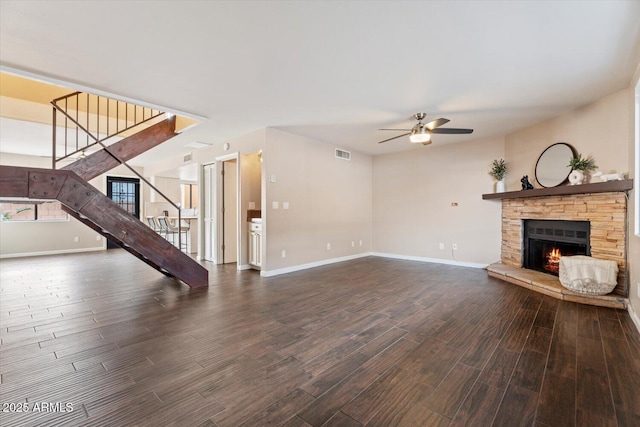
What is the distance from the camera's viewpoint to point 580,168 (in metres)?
3.78

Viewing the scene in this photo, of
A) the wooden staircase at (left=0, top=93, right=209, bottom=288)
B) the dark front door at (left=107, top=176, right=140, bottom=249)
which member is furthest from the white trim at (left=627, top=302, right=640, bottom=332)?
the dark front door at (left=107, top=176, right=140, bottom=249)

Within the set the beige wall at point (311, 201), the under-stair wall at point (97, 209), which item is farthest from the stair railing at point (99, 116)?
the beige wall at point (311, 201)

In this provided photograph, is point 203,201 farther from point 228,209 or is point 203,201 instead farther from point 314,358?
point 314,358

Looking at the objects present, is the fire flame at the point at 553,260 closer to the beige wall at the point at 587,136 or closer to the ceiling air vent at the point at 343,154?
the beige wall at the point at 587,136

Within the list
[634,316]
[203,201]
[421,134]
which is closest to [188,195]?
[203,201]

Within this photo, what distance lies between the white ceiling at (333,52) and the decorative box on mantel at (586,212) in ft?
4.01

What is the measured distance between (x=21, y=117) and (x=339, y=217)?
19.0 feet

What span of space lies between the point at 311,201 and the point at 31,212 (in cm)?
758

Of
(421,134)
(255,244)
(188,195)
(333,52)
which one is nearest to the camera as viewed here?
(333,52)

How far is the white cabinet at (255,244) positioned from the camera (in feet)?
17.1

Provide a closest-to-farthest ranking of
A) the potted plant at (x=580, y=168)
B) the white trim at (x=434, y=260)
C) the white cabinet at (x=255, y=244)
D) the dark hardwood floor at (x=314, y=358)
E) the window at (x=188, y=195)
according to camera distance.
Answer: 1. the dark hardwood floor at (x=314, y=358)
2. the potted plant at (x=580, y=168)
3. the white cabinet at (x=255, y=244)
4. the white trim at (x=434, y=260)
5. the window at (x=188, y=195)

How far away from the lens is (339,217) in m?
6.20

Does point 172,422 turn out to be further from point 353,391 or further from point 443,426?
point 443,426

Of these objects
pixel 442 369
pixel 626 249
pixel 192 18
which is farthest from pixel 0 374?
pixel 626 249
